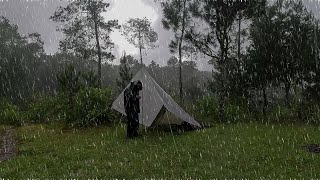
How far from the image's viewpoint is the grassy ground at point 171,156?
31.1 ft

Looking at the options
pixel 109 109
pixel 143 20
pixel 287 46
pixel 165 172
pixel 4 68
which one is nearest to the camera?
pixel 165 172

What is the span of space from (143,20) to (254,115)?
38.1 metres

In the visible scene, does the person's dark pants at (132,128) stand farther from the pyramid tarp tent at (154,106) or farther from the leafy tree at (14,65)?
the leafy tree at (14,65)

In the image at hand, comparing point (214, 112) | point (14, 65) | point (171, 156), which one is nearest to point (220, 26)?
point (214, 112)

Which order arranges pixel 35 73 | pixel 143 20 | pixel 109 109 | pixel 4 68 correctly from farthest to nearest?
pixel 35 73 < pixel 143 20 < pixel 4 68 < pixel 109 109

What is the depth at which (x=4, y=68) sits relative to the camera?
47906mm

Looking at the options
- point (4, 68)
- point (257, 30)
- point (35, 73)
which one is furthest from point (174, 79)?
point (257, 30)

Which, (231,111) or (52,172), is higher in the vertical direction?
(231,111)

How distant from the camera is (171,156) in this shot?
11.3 m

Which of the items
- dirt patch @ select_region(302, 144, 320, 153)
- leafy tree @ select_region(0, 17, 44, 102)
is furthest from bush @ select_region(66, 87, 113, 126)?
leafy tree @ select_region(0, 17, 44, 102)

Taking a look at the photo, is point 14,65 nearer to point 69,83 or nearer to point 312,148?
point 69,83

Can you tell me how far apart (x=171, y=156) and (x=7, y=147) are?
7175 millimetres

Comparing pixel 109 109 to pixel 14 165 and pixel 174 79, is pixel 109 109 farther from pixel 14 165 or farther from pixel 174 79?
pixel 174 79

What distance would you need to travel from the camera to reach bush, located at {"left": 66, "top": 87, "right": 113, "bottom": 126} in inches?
771
